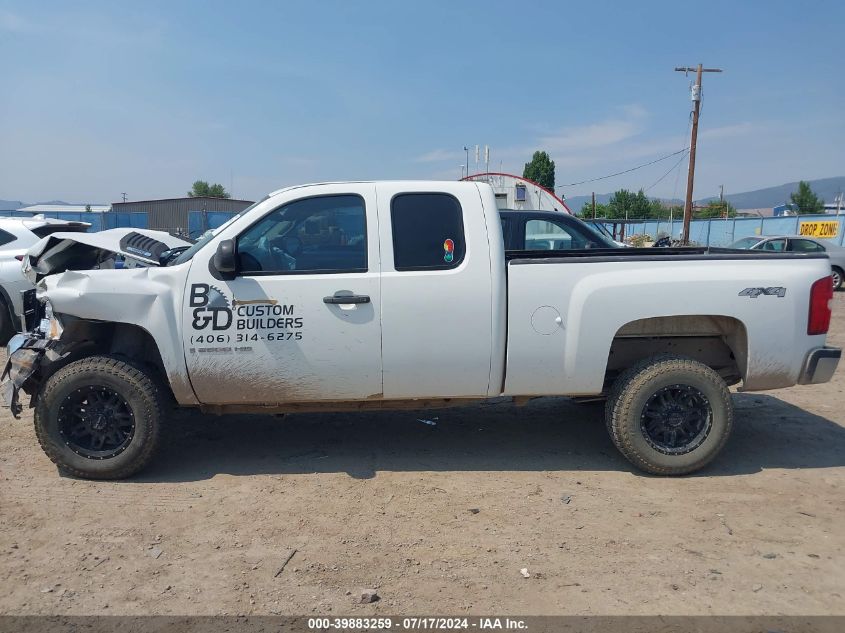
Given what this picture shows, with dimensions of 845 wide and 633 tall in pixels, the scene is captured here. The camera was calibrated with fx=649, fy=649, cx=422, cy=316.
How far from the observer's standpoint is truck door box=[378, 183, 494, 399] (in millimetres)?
4312

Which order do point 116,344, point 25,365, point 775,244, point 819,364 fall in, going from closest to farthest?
point 25,365
point 819,364
point 116,344
point 775,244

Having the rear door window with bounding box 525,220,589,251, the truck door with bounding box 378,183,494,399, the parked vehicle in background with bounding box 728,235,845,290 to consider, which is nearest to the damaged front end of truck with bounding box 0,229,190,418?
the truck door with bounding box 378,183,494,399

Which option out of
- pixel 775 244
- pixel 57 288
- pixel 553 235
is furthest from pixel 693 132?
pixel 57 288

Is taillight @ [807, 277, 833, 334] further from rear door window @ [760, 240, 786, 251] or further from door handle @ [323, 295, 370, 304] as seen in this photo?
rear door window @ [760, 240, 786, 251]

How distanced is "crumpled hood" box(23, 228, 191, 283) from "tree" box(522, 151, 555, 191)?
181 feet

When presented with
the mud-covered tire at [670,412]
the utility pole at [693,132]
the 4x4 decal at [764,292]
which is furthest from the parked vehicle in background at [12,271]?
the utility pole at [693,132]

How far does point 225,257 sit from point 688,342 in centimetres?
339

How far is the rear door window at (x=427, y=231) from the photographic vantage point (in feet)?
14.4

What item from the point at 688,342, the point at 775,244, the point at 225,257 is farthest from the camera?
the point at 775,244

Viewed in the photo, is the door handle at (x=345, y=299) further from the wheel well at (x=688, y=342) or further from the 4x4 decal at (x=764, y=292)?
the 4x4 decal at (x=764, y=292)

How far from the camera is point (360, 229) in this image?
4402 mm

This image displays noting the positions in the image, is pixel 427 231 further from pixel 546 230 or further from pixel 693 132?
pixel 693 132

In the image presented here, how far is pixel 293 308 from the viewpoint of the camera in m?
4.26

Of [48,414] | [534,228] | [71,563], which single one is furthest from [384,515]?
[534,228]
